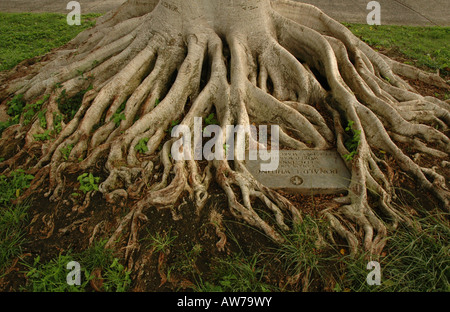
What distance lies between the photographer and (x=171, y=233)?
3.32m

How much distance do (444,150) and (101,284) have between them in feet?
16.2

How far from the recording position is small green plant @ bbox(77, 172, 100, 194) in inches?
148

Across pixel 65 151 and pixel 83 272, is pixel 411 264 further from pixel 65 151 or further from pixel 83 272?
pixel 65 151

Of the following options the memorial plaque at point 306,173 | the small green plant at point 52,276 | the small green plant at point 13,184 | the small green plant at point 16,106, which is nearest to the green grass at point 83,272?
the small green plant at point 52,276

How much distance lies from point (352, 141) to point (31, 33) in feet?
34.3

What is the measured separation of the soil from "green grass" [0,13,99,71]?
5922 mm

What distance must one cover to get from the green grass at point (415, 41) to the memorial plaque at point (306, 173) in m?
4.83

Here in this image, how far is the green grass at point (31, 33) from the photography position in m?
8.11

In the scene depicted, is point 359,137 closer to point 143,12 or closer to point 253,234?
point 253,234

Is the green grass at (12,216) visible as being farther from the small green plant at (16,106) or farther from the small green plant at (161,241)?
the small green plant at (16,106)

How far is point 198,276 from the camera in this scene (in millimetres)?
2986
